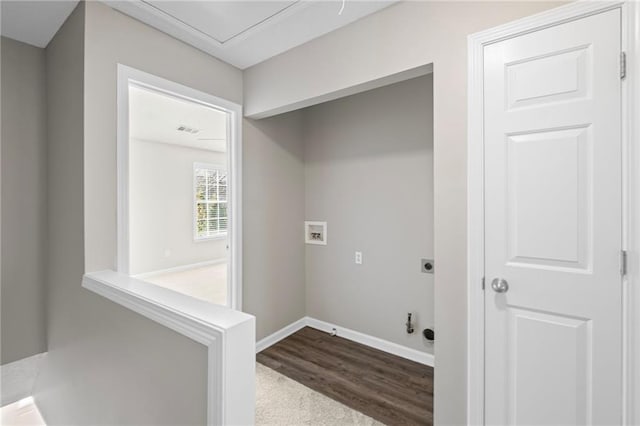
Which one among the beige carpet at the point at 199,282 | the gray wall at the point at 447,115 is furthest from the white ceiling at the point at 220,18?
the beige carpet at the point at 199,282

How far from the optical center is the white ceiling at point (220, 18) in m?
1.74

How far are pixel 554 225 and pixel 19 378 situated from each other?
359 cm

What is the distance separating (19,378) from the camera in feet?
7.03

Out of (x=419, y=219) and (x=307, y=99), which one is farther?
(x=419, y=219)

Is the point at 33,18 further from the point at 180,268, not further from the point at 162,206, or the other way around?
the point at 180,268

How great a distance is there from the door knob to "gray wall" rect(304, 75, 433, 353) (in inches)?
40.8

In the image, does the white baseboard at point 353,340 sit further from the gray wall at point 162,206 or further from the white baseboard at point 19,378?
the gray wall at point 162,206

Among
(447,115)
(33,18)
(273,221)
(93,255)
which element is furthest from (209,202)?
(447,115)

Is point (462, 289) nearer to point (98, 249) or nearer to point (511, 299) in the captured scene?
point (511, 299)

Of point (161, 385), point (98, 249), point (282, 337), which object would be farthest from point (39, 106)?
point (282, 337)

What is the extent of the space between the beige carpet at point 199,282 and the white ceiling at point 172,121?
246 centimetres

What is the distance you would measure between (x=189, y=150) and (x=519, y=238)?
245 inches

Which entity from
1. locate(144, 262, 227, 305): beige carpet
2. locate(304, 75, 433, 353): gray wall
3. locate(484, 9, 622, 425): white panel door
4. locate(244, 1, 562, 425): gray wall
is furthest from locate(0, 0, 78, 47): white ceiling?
locate(144, 262, 227, 305): beige carpet

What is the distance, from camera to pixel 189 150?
613 centimetres
